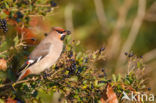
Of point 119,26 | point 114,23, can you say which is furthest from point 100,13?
point 114,23

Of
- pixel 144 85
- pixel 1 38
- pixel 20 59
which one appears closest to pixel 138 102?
pixel 144 85

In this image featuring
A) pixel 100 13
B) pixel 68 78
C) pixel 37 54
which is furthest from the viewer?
pixel 100 13

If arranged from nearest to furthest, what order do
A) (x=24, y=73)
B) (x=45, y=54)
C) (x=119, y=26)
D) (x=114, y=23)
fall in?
(x=24, y=73), (x=45, y=54), (x=119, y=26), (x=114, y=23)

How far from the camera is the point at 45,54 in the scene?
4016 millimetres

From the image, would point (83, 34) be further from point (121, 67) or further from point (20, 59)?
point (20, 59)

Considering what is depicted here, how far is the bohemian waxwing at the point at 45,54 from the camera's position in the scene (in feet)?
12.2

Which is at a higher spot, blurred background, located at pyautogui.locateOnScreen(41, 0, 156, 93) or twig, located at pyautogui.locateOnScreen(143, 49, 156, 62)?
blurred background, located at pyautogui.locateOnScreen(41, 0, 156, 93)

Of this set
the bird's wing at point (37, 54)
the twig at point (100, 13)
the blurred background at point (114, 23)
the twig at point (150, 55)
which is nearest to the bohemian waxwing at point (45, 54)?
the bird's wing at point (37, 54)

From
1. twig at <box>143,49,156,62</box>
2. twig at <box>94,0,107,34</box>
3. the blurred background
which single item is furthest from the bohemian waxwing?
twig at <box>143,49,156,62</box>

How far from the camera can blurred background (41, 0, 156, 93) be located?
840 centimetres

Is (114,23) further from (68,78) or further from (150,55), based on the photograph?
(68,78)

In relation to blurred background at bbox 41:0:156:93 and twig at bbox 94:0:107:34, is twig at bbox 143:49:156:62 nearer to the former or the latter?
blurred background at bbox 41:0:156:93

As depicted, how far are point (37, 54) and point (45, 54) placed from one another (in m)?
0.14

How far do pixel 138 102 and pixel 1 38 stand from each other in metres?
1.37
